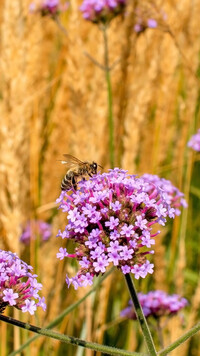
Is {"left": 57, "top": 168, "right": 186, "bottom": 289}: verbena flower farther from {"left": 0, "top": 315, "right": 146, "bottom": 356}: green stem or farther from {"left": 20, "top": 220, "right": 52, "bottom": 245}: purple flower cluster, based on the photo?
{"left": 20, "top": 220, "right": 52, "bottom": 245}: purple flower cluster

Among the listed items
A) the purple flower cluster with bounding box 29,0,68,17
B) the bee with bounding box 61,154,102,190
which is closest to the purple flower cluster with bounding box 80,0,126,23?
the purple flower cluster with bounding box 29,0,68,17

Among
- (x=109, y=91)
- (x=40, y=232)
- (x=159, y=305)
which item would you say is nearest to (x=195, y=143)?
(x=109, y=91)

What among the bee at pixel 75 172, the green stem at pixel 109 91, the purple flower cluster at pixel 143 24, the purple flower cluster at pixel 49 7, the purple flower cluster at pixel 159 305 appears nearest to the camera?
the bee at pixel 75 172

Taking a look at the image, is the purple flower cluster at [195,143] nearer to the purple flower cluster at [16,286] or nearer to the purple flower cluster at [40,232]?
the purple flower cluster at [40,232]

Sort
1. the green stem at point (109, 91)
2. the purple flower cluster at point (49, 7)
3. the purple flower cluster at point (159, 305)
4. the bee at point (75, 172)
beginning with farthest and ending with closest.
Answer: the purple flower cluster at point (49, 7) → the green stem at point (109, 91) → the purple flower cluster at point (159, 305) → the bee at point (75, 172)

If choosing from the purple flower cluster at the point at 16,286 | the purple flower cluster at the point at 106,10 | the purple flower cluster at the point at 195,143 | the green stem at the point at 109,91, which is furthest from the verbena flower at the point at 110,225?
the purple flower cluster at the point at 106,10

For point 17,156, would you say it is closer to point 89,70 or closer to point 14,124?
point 14,124

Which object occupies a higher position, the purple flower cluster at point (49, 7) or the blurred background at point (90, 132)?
the purple flower cluster at point (49, 7)
